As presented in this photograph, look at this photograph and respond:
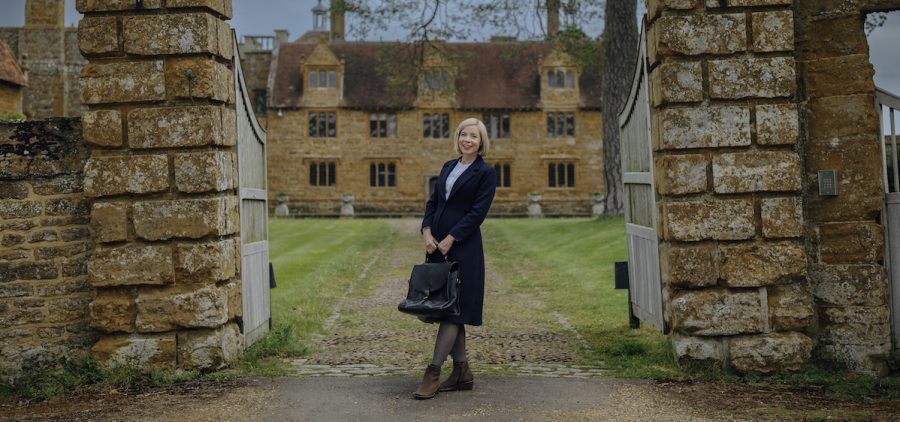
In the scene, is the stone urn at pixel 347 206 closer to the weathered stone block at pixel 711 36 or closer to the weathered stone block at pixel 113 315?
the weathered stone block at pixel 113 315

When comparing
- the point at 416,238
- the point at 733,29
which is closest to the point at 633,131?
the point at 733,29

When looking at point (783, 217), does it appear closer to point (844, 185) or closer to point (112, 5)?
point (844, 185)

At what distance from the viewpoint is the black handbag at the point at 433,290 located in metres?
5.02

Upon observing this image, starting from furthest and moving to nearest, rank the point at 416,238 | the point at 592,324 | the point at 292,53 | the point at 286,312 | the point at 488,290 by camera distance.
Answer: the point at 292,53
the point at 416,238
the point at 488,290
the point at 286,312
the point at 592,324

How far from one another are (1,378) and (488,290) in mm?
7368

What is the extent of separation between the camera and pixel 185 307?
19.3ft

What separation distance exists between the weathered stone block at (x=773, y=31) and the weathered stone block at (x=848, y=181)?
31.6 inches

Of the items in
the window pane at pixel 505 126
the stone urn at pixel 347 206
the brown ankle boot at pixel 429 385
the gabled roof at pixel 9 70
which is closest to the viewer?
the brown ankle boot at pixel 429 385

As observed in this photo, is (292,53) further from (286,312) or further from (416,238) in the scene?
(286,312)

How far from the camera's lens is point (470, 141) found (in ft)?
17.7

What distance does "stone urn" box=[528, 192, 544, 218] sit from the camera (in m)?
35.7

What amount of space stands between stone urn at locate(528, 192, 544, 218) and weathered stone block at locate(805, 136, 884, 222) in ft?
97.0

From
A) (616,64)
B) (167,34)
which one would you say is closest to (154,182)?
(167,34)

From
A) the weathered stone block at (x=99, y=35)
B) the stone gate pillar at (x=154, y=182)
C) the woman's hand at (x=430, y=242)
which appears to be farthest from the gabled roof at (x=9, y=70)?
the woman's hand at (x=430, y=242)
